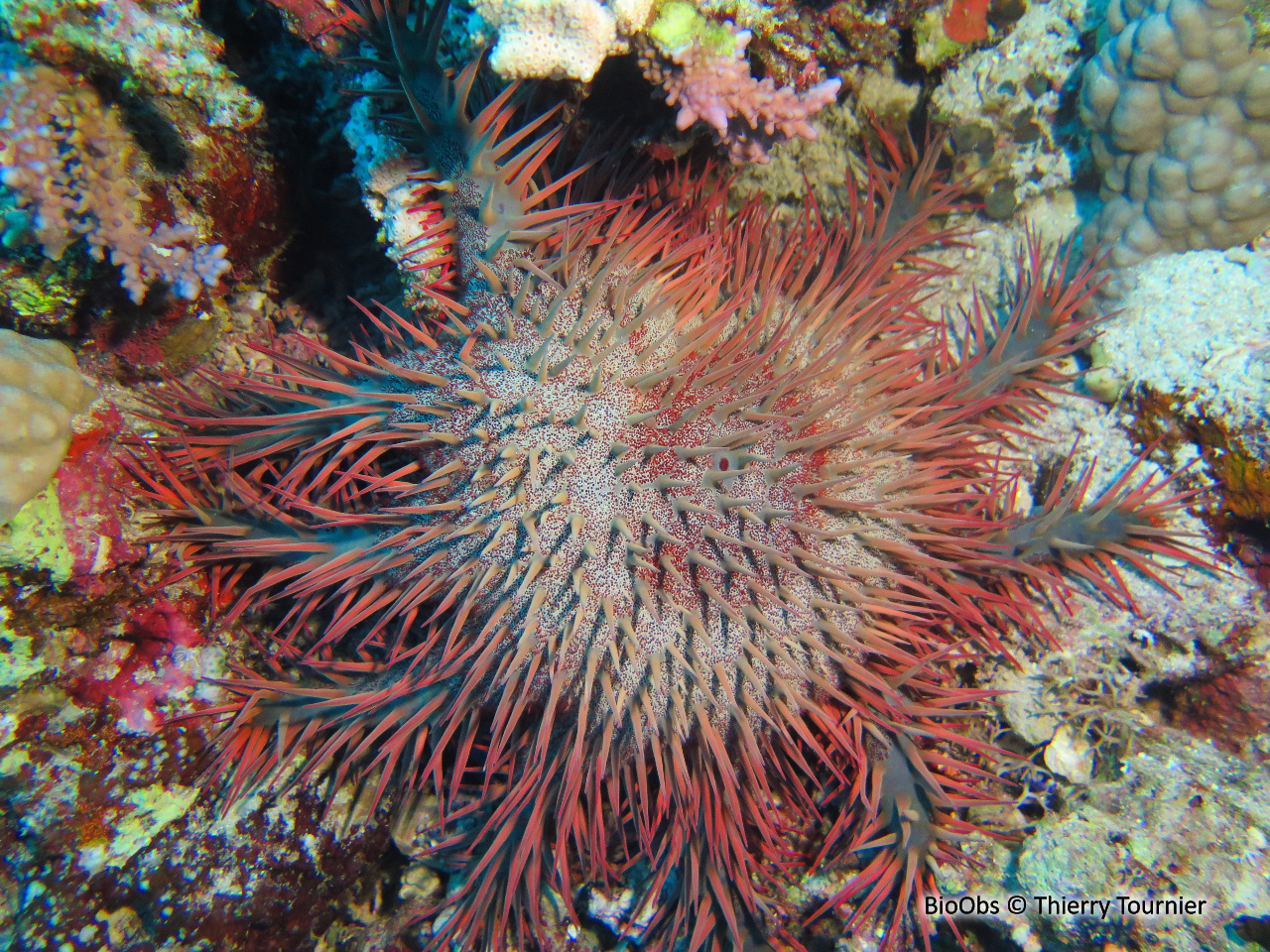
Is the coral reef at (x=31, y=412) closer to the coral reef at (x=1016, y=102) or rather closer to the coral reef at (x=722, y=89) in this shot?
the coral reef at (x=722, y=89)

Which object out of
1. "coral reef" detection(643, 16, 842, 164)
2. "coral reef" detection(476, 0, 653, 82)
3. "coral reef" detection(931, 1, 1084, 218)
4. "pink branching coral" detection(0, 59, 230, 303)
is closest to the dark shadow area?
"pink branching coral" detection(0, 59, 230, 303)

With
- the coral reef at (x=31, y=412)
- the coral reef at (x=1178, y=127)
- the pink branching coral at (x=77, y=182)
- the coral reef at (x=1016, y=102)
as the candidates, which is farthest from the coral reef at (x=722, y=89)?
the coral reef at (x=31, y=412)

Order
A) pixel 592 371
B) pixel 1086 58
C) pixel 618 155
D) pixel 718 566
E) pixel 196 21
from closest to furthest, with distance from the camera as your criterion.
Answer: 1. pixel 718 566
2. pixel 592 371
3. pixel 196 21
4. pixel 618 155
5. pixel 1086 58

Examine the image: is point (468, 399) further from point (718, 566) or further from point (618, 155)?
point (618, 155)

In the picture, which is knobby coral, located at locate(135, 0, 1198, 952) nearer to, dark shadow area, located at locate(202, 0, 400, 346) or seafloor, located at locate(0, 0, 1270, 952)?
seafloor, located at locate(0, 0, 1270, 952)

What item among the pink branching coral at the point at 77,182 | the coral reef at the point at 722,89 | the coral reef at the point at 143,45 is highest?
the coral reef at the point at 722,89

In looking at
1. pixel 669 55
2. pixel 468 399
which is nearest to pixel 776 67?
pixel 669 55
